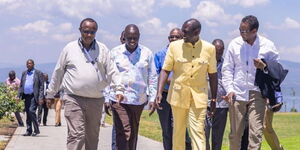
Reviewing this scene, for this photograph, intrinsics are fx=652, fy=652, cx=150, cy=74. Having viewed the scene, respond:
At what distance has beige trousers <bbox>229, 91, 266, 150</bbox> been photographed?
8.73m

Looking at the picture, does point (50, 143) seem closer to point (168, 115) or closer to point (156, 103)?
point (168, 115)

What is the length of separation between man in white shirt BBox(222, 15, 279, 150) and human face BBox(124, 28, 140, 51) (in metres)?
1.28

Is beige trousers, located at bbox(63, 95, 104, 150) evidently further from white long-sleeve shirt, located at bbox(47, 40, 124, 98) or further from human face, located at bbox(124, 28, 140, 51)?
human face, located at bbox(124, 28, 140, 51)

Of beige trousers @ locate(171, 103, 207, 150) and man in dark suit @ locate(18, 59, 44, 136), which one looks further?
man in dark suit @ locate(18, 59, 44, 136)

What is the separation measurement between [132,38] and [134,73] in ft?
1.62

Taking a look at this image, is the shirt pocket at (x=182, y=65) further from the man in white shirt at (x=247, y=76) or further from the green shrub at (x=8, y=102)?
the green shrub at (x=8, y=102)

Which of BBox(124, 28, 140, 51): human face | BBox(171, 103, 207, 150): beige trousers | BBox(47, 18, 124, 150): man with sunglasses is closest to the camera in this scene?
BBox(171, 103, 207, 150): beige trousers

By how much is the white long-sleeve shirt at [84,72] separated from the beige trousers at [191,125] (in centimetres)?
104

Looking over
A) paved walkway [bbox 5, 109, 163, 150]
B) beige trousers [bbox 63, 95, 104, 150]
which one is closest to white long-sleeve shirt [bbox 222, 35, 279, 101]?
beige trousers [bbox 63, 95, 104, 150]

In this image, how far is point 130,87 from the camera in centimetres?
913

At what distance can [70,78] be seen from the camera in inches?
336

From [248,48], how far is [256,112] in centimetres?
87

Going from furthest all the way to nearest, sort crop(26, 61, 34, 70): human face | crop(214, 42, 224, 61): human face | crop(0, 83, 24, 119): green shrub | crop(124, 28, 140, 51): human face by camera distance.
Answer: crop(26, 61, 34, 70): human face → crop(0, 83, 24, 119): green shrub → crop(214, 42, 224, 61): human face → crop(124, 28, 140, 51): human face

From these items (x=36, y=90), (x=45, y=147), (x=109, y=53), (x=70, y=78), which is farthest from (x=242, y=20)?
(x=36, y=90)
